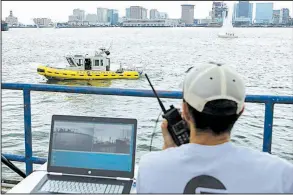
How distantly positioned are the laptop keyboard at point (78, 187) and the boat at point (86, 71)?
29696 millimetres

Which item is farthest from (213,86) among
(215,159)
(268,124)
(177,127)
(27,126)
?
(27,126)

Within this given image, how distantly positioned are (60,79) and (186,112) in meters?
31.8

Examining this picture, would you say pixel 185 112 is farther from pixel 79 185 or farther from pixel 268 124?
pixel 268 124

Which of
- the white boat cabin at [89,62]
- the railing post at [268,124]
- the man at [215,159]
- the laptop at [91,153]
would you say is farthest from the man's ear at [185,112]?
the white boat cabin at [89,62]

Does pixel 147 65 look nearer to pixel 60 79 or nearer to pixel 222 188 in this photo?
pixel 60 79

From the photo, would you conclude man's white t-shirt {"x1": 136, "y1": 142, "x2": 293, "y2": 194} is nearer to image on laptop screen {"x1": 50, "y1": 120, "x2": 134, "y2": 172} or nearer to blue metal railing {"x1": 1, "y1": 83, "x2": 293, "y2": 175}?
image on laptop screen {"x1": 50, "y1": 120, "x2": 134, "y2": 172}

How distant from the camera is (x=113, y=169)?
239cm

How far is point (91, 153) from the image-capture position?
2416 mm

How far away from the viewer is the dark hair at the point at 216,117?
64.0 inches

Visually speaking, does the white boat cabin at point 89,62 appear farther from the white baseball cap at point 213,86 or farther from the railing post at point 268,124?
the white baseball cap at point 213,86

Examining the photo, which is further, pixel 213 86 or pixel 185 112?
pixel 185 112

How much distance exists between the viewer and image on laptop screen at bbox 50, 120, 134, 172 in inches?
94.2

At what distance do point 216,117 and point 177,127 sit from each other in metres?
0.37

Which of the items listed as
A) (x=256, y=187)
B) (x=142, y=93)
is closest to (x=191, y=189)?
(x=256, y=187)
